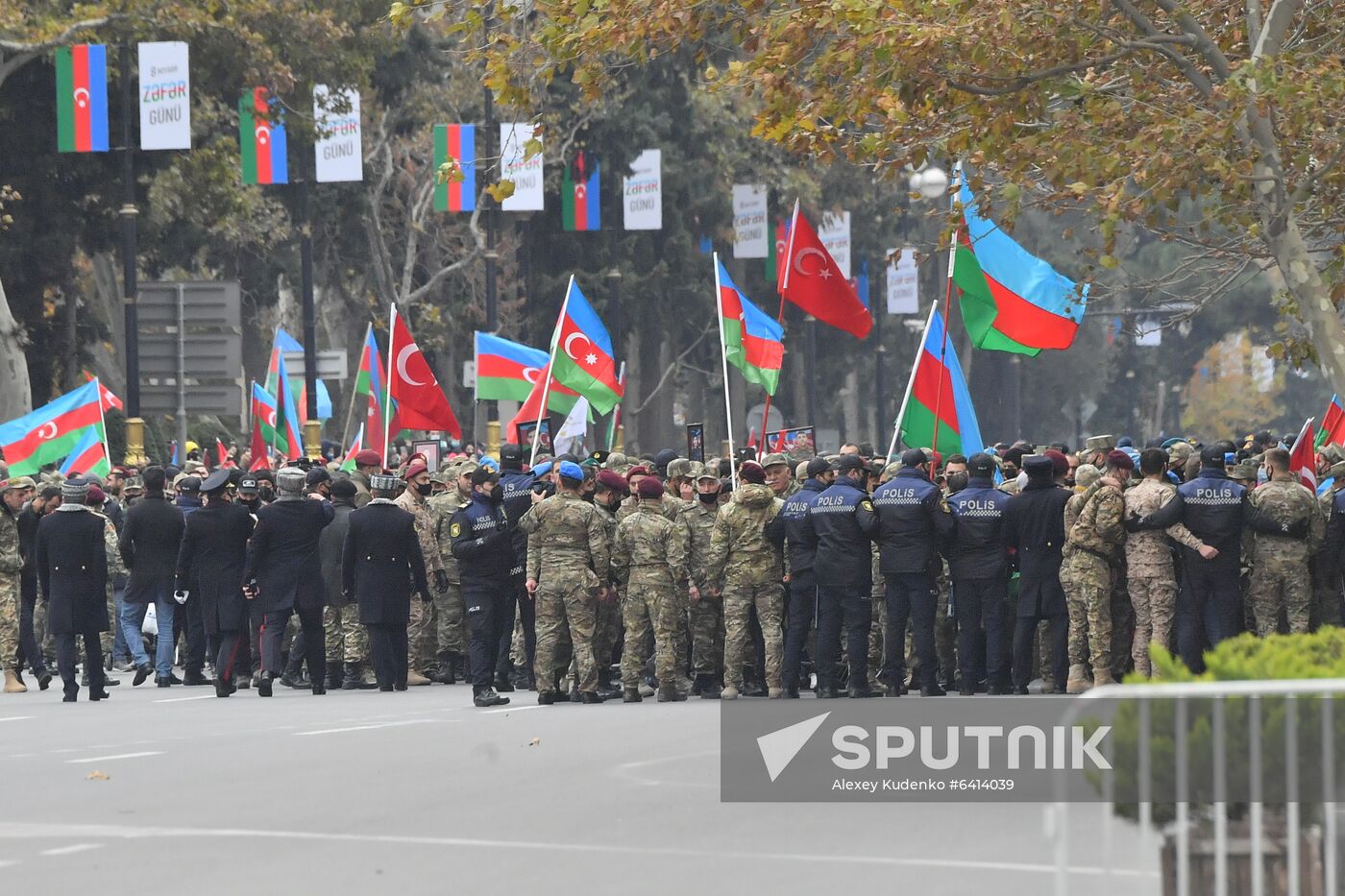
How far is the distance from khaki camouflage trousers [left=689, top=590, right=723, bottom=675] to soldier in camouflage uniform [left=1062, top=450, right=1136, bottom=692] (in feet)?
8.60

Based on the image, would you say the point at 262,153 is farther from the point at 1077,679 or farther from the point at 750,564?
the point at 1077,679

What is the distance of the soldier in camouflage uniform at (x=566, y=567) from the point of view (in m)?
15.6

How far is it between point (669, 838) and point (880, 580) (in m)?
7.19

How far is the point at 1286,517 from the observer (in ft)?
48.7

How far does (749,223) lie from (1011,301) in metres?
33.5

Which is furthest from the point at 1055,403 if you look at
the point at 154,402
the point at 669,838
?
the point at 669,838

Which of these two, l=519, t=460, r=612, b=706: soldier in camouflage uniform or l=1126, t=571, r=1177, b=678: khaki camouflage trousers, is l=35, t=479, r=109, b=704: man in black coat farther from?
l=1126, t=571, r=1177, b=678: khaki camouflage trousers

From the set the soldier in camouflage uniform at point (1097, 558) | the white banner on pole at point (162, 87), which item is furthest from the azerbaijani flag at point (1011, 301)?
the white banner on pole at point (162, 87)

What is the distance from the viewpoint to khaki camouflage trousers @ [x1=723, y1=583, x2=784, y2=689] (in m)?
15.9

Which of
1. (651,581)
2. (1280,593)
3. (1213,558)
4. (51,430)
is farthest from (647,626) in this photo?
(51,430)

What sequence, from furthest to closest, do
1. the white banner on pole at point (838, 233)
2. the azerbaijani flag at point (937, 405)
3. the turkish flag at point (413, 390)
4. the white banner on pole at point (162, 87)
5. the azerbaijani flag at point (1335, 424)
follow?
the white banner on pole at point (838, 233) < the white banner on pole at point (162, 87) < the turkish flag at point (413, 390) < the azerbaijani flag at point (1335, 424) < the azerbaijani flag at point (937, 405)

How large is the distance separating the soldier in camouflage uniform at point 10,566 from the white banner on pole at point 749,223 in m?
33.0

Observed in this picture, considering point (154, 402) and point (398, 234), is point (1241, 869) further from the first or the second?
point (398, 234)

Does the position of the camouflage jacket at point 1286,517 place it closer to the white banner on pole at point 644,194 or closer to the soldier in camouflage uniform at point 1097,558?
the soldier in camouflage uniform at point 1097,558
